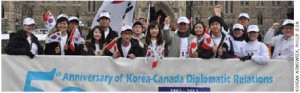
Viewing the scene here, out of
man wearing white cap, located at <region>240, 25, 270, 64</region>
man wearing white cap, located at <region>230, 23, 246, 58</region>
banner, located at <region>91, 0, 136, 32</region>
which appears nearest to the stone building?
banner, located at <region>91, 0, 136, 32</region>

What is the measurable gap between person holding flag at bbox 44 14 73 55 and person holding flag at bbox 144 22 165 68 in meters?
1.01

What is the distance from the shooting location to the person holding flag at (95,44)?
662 cm

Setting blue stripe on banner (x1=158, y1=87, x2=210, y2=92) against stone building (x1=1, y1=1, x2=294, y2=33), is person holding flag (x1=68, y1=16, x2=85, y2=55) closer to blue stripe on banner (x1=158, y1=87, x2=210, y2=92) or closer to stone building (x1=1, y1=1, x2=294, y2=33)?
blue stripe on banner (x1=158, y1=87, x2=210, y2=92)

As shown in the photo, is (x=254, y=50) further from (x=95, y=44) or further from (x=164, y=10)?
(x=164, y=10)

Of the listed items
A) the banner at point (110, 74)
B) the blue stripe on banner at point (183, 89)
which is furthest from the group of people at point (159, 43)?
the blue stripe on banner at point (183, 89)

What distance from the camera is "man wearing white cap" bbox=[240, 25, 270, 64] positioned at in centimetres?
635

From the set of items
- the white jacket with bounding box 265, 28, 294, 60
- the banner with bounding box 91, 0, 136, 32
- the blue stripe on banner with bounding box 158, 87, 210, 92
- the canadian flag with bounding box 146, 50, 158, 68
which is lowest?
the blue stripe on banner with bounding box 158, 87, 210, 92

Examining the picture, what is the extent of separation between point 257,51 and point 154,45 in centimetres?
117

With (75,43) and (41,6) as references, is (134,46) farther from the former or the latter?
(41,6)

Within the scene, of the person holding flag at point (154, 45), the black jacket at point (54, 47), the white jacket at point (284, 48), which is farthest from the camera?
the black jacket at point (54, 47)

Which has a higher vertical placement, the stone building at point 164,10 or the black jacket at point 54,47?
the stone building at point 164,10

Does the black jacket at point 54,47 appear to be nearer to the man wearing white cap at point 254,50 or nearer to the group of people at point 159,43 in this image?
the group of people at point 159,43

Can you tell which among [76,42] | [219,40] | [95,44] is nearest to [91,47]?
[95,44]

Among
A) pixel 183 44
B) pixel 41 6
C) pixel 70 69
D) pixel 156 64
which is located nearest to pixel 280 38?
pixel 183 44
